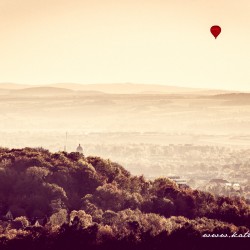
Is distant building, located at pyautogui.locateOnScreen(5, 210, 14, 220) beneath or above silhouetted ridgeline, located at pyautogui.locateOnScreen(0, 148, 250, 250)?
beneath

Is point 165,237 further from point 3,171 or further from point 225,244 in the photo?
point 3,171

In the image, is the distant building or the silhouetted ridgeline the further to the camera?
the distant building

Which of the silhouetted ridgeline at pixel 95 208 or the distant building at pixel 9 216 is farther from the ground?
the silhouetted ridgeline at pixel 95 208

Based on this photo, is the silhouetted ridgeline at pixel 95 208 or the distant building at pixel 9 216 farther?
the distant building at pixel 9 216

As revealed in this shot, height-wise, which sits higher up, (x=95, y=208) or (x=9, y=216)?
(x=95, y=208)

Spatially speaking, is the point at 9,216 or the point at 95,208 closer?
the point at 9,216

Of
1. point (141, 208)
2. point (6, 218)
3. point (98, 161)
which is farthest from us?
point (98, 161)

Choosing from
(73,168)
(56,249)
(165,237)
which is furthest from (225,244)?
(73,168)

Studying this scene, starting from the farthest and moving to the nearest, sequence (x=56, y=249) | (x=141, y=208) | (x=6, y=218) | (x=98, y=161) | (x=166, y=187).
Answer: (x=98, y=161) < (x=166, y=187) < (x=141, y=208) < (x=6, y=218) < (x=56, y=249)
